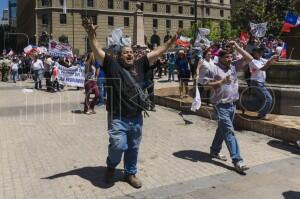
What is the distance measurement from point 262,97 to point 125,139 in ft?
16.3

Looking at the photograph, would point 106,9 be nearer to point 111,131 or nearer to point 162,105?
point 162,105

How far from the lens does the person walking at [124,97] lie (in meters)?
6.05

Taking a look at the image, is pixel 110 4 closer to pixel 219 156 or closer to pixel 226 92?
pixel 219 156

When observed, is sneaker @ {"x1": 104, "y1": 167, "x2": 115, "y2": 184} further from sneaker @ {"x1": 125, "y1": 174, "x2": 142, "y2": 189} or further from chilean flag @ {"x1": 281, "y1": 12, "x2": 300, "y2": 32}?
chilean flag @ {"x1": 281, "y1": 12, "x2": 300, "y2": 32}

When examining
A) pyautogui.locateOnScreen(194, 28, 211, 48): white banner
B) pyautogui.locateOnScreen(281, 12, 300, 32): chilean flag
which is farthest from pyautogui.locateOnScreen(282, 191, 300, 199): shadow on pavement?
pyautogui.locateOnScreen(194, 28, 211, 48): white banner

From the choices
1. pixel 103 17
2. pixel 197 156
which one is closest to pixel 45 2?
pixel 103 17

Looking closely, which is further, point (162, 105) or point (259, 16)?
point (259, 16)

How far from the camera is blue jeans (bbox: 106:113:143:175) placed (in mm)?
6027

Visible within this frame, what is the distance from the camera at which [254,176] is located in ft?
22.1

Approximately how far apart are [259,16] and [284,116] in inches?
1355

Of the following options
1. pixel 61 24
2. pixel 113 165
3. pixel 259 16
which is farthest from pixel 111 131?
pixel 61 24

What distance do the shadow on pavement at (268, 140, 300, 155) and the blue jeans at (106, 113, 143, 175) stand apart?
3368 mm

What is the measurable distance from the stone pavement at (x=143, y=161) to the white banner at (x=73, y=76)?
6615 mm

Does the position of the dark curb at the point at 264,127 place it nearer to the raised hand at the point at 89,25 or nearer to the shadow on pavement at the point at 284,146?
the shadow on pavement at the point at 284,146
